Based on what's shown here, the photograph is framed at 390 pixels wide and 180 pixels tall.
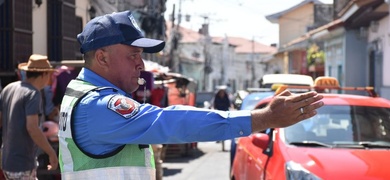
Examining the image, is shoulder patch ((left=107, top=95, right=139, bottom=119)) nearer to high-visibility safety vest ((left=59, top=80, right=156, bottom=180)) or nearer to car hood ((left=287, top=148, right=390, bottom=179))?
high-visibility safety vest ((left=59, top=80, right=156, bottom=180))

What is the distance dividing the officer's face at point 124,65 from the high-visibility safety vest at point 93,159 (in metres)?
0.11

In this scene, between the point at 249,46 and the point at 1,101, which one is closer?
the point at 1,101

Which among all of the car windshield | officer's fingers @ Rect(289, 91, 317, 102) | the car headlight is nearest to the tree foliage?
the car windshield

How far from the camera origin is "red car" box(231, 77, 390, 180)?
4801 millimetres

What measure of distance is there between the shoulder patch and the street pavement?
8.91 m

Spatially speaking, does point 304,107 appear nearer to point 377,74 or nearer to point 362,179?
point 362,179

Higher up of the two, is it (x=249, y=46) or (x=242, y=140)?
(x=249, y=46)

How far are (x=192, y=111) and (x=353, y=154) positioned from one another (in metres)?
3.20

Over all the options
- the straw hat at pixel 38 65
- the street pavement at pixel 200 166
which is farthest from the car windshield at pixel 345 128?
the street pavement at pixel 200 166

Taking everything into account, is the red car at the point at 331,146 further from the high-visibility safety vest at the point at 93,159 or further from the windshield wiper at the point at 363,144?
the high-visibility safety vest at the point at 93,159

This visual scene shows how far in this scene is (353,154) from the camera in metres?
5.24

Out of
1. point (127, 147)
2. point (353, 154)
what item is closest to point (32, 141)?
point (353, 154)

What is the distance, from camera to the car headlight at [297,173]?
4680mm

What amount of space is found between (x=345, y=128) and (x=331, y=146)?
1.71ft
